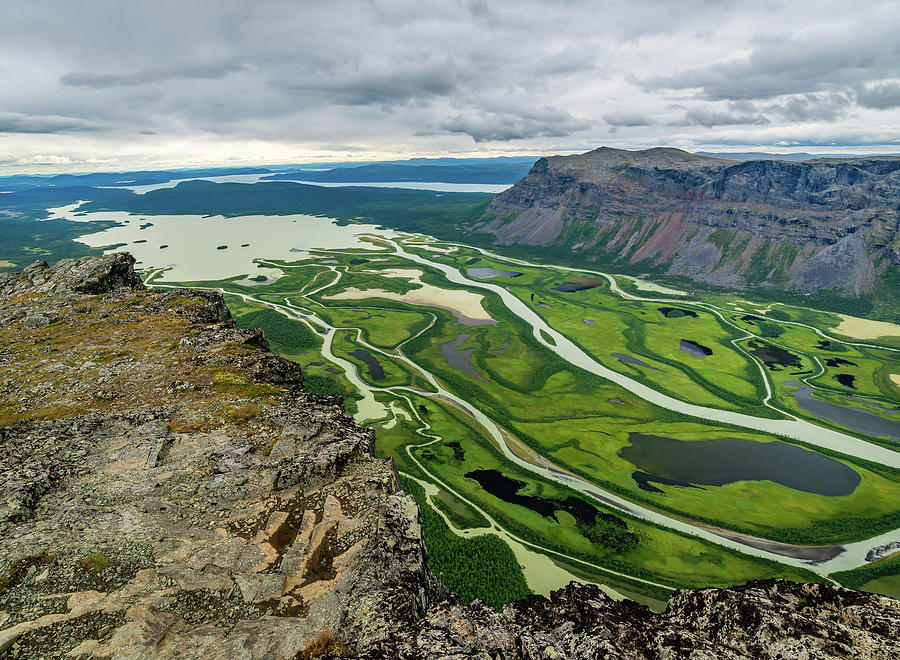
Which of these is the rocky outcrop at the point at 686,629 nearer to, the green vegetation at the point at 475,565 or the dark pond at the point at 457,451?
the green vegetation at the point at 475,565

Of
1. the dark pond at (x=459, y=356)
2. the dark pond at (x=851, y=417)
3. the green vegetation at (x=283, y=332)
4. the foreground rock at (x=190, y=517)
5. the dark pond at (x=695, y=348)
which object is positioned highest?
the foreground rock at (x=190, y=517)

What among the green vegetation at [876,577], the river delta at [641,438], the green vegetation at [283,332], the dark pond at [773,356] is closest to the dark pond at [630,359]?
the river delta at [641,438]

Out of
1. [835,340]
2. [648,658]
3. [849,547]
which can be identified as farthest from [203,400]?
[835,340]

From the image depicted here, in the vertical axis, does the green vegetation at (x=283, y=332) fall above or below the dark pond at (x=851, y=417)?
above

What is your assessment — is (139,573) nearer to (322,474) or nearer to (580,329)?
(322,474)

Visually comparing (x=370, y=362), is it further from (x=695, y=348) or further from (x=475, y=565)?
(x=695, y=348)

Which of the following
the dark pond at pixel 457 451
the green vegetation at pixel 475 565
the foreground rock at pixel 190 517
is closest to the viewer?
the foreground rock at pixel 190 517
